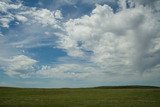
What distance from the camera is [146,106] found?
3856 cm

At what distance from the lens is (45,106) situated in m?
39.2

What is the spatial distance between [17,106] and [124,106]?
55.0ft

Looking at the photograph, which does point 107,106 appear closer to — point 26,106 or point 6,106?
point 26,106

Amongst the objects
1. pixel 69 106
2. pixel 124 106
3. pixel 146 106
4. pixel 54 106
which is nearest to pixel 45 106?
pixel 54 106

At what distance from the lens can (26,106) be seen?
38.7 m

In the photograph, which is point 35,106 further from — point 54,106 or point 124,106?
point 124,106

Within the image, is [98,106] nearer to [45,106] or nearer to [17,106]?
[45,106]

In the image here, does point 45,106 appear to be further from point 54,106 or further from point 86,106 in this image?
point 86,106

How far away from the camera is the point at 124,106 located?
3881 cm

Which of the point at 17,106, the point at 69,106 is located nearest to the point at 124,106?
the point at 69,106

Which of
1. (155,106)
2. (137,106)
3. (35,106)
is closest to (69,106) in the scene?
(35,106)

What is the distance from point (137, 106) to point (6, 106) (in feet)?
66.9

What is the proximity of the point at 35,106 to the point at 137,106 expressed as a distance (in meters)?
16.0

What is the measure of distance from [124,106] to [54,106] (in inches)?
435
